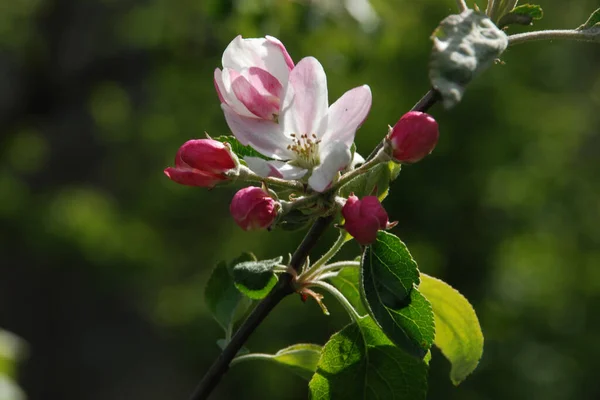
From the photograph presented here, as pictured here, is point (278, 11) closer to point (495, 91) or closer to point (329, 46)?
point (329, 46)

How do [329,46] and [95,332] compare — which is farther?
[95,332]

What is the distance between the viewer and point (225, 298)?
3.85 ft

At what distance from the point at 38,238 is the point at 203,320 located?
2.10 m

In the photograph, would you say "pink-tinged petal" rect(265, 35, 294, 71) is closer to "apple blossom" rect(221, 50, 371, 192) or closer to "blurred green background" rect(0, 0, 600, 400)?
"apple blossom" rect(221, 50, 371, 192)

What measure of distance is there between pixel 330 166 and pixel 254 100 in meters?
0.13

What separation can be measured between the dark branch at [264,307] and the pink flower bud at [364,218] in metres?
0.07

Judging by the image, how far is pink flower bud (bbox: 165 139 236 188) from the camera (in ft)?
2.66

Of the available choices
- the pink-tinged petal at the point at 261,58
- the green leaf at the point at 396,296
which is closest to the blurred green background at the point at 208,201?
the pink-tinged petal at the point at 261,58

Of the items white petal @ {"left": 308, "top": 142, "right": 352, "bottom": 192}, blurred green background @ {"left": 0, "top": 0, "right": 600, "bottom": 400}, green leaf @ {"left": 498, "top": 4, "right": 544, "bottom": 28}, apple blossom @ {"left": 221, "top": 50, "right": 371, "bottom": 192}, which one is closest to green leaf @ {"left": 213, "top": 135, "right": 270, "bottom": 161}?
apple blossom @ {"left": 221, "top": 50, "right": 371, "bottom": 192}

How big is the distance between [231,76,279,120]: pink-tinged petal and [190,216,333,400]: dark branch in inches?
4.8

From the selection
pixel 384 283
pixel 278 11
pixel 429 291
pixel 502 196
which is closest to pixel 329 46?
pixel 278 11

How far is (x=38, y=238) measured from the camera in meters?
7.18

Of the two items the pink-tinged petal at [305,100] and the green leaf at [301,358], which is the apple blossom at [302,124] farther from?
the green leaf at [301,358]

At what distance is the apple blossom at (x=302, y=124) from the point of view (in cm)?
81
